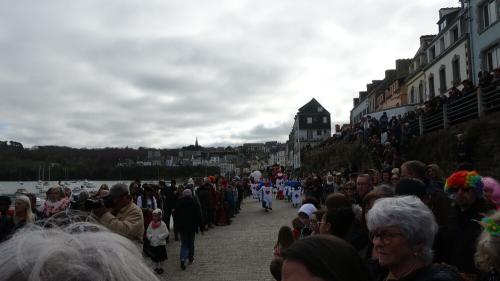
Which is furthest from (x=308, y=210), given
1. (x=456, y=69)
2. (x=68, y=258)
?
(x=456, y=69)

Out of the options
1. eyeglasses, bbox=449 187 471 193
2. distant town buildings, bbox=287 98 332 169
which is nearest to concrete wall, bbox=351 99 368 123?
distant town buildings, bbox=287 98 332 169

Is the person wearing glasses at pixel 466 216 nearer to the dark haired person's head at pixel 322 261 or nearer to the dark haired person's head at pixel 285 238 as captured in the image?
the dark haired person's head at pixel 285 238

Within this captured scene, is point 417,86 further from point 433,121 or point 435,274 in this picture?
point 435,274

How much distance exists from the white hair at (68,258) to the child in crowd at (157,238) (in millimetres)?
8912

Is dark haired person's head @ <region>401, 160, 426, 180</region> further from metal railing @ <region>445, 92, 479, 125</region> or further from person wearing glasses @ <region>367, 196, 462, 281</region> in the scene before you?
metal railing @ <region>445, 92, 479, 125</region>

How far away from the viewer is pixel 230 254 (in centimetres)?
1212

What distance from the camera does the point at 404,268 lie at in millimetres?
2611

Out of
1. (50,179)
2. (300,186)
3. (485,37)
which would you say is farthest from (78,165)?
(485,37)

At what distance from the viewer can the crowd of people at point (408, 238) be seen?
1733mm

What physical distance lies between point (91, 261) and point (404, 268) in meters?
2.09

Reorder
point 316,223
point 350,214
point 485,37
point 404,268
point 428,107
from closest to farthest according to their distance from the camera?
point 404,268 → point 350,214 → point 316,223 → point 428,107 → point 485,37

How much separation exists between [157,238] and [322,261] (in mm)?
8517

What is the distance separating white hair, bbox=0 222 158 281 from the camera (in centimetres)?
98

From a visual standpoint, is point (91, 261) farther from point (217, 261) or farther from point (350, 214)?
point (217, 261)
